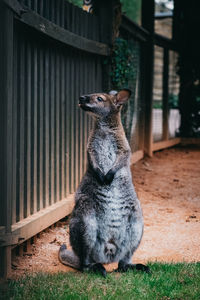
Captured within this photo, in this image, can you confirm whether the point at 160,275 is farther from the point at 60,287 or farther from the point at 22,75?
the point at 22,75

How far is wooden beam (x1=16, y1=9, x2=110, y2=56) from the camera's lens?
4551 millimetres

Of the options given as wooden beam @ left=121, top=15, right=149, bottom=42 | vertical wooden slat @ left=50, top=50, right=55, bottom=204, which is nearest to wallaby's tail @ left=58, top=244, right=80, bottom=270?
vertical wooden slat @ left=50, top=50, right=55, bottom=204

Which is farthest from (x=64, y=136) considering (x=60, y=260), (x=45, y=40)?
(x=60, y=260)

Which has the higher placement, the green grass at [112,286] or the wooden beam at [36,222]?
the wooden beam at [36,222]

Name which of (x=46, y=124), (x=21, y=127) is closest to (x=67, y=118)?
(x=46, y=124)

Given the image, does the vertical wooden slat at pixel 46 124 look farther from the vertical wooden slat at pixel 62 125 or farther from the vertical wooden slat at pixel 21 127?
the vertical wooden slat at pixel 21 127

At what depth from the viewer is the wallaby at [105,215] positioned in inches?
169

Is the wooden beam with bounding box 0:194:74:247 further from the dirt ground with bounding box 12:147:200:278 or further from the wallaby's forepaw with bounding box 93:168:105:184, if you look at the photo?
the wallaby's forepaw with bounding box 93:168:105:184

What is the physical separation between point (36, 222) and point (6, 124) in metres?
1.31

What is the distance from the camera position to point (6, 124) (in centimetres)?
403

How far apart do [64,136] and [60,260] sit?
5.94 ft

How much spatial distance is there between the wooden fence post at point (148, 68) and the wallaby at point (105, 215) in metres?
6.01

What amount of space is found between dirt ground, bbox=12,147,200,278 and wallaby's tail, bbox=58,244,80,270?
2.1 inches

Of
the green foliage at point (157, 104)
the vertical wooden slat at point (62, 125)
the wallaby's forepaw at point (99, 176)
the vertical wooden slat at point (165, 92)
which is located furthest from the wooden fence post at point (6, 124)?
the vertical wooden slat at point (165, 92)
